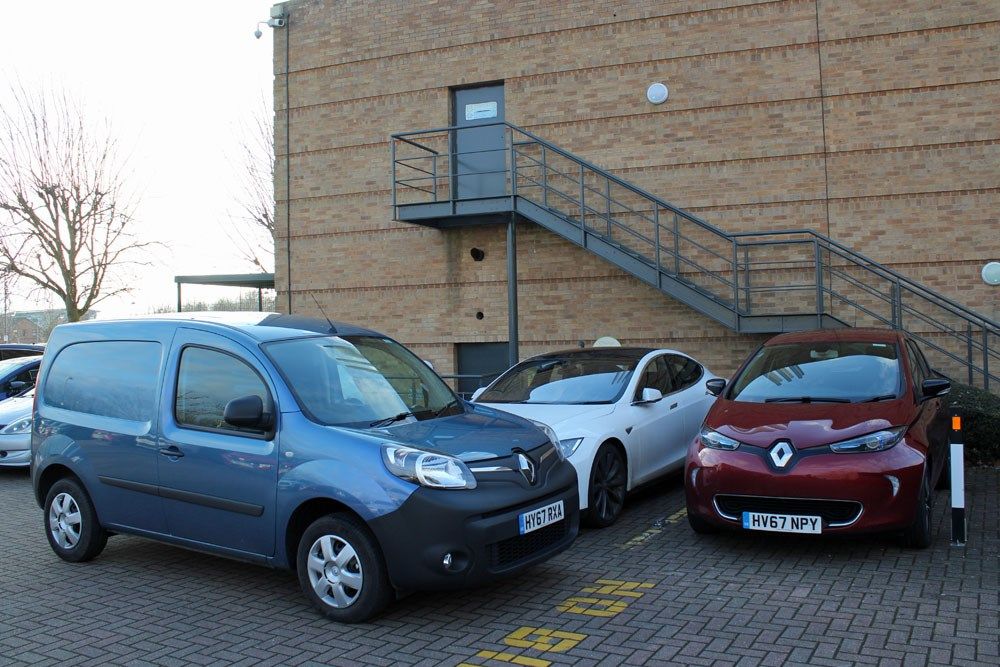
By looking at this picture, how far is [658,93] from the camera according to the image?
1309 centimetres

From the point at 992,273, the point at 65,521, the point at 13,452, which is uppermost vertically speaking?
the point at 992,273

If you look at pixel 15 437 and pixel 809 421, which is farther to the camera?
pixel 15 437

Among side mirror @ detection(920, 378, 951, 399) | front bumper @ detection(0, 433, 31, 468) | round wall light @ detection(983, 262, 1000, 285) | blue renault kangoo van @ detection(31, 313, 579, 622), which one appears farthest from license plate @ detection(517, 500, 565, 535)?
round wall light @ detection(983, 262, 1000, 285)

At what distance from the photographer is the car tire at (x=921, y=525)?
5852 millimetres

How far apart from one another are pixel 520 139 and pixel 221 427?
30.6ft

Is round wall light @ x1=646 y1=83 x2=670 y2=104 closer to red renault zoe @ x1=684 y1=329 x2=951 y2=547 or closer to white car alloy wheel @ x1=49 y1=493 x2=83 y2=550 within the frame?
red renault zoe @ x1=684 y1=329 x2=951 y2=547

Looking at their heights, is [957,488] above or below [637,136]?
below

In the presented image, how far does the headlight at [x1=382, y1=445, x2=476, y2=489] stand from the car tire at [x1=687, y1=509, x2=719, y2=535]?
7.38ft

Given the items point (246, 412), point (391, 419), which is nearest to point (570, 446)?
point (391, 419)

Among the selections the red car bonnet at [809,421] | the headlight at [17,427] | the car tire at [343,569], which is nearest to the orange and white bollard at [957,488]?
the red car bonnet at [809,421]

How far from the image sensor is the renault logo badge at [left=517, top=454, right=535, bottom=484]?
17.1 feet

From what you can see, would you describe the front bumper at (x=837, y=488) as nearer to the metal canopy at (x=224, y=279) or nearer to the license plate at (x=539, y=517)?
the license plate at (x=539, y=517)

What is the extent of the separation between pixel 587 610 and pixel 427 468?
1277mm

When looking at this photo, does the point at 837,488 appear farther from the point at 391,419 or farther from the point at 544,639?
the point at 391,419
